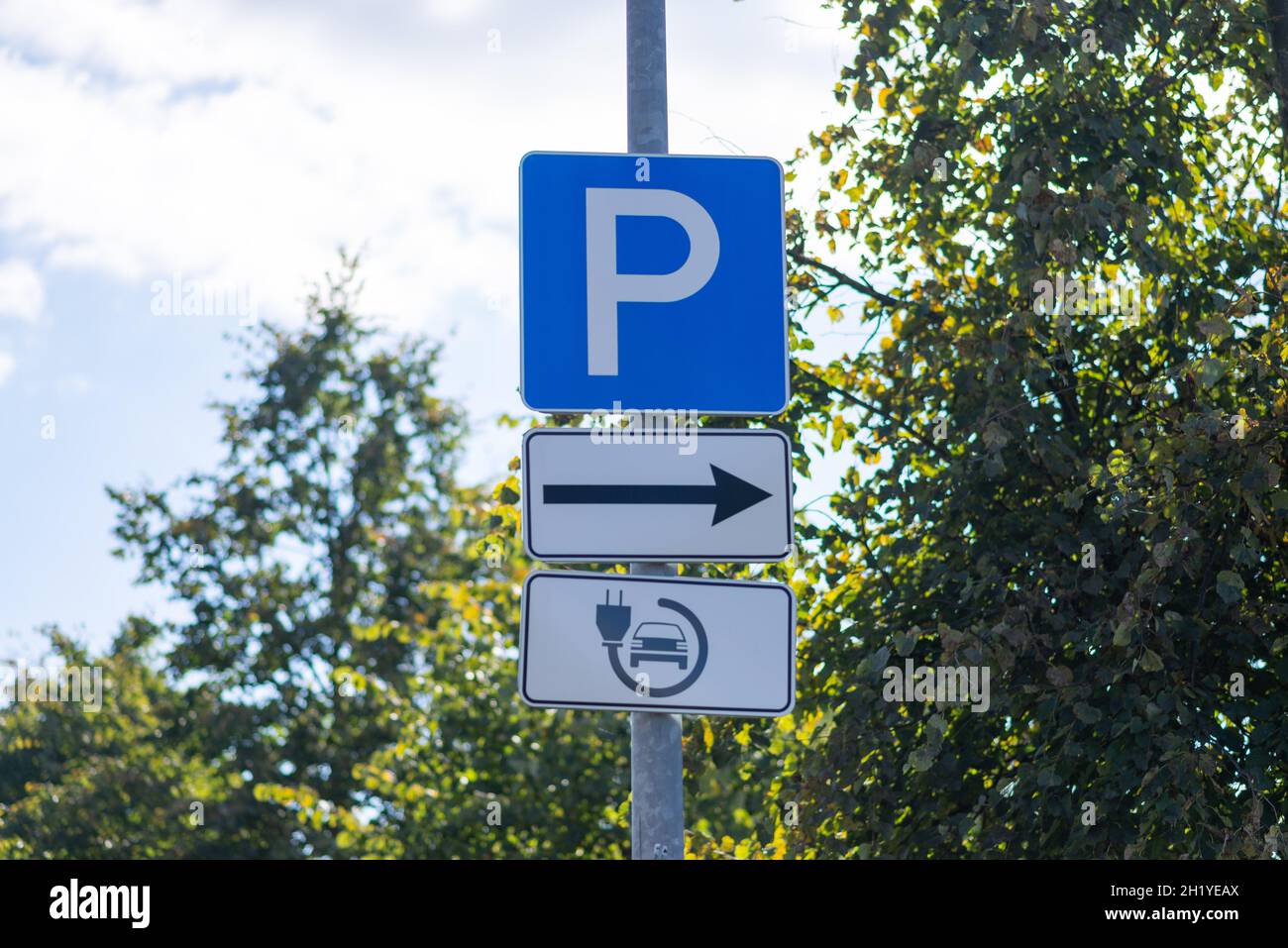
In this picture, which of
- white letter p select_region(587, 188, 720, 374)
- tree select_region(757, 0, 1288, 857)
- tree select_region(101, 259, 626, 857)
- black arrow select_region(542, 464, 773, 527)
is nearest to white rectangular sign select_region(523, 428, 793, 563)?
black arrow select_region(542, 464, 773, 527)

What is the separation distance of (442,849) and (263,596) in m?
9.65

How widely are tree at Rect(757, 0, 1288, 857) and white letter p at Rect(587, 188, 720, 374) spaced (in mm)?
2638

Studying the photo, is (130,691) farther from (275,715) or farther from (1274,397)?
(1274,397)

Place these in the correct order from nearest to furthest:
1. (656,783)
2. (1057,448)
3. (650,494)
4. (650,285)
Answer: (656,783) → (650,494) → (650,285) → (1057,448)

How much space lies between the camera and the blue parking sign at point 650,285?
3270 mm

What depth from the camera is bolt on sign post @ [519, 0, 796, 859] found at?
2.99m

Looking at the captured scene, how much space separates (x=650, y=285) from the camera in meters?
3.32

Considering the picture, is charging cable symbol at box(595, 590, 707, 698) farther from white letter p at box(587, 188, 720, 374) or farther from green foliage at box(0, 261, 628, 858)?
green foliage at box(0, 261, 628, 858)

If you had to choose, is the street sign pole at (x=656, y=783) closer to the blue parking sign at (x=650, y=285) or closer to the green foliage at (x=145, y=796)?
the blue parking sign at (x=650, y=285)

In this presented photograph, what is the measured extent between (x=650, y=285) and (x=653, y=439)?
15.0 inches

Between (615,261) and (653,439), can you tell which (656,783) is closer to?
(653,439)

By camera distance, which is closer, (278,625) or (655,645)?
(655,645)

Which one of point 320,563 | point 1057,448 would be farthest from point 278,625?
point 1057,448
